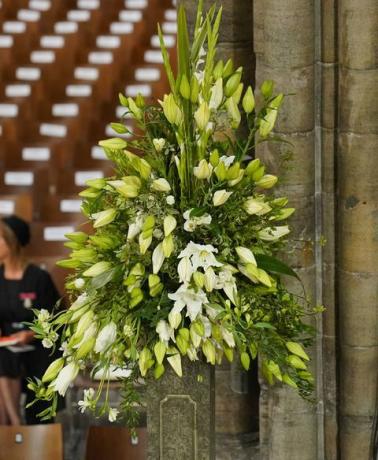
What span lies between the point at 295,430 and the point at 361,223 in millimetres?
839

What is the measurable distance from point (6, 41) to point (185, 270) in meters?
9.64

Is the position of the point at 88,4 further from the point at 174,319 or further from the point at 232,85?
the point at 174,319

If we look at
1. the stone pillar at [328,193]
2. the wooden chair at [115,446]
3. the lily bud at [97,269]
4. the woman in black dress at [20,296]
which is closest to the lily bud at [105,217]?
the lily bud at [97,269]

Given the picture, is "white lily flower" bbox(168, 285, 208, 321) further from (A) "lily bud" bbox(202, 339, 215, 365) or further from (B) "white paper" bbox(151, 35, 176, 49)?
(B) "white paper" bbox(151, 35, 176, 49)

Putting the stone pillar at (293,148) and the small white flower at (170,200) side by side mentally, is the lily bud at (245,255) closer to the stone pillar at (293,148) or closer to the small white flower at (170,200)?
the small white flower at (170,200)

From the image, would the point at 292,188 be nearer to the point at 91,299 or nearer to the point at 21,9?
the point at 91,299

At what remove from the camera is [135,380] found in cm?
429

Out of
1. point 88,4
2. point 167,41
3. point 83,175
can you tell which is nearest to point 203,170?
point 83,175

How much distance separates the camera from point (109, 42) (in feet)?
45.3

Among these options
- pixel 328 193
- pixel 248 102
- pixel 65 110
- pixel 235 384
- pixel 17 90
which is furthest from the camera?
pixel 17 90

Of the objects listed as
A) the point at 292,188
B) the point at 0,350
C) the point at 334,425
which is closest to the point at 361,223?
the point at 292,188

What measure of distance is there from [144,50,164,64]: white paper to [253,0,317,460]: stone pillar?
26.0 ft

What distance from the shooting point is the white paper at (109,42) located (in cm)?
1374

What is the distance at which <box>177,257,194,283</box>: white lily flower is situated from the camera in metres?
4.11
